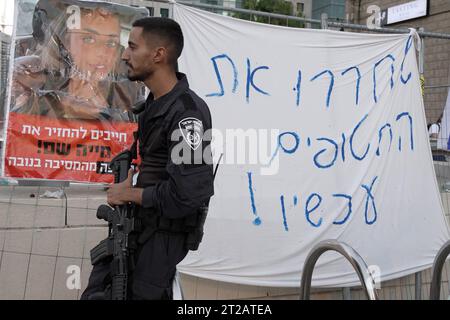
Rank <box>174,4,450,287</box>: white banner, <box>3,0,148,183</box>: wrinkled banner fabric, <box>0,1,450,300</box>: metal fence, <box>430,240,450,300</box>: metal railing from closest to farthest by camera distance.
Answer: <box>430,240,450,300</box>: metal railing < <box>3,0,148,183</box>: wrinkled banner fabric < <box>0,1,450,300</box>: metal fence < <box>174,4,450,287</box>: white banner

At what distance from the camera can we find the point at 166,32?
219 centimetres

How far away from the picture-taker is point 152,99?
2.27m

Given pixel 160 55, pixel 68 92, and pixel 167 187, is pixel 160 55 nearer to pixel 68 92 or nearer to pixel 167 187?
pixel 167 187

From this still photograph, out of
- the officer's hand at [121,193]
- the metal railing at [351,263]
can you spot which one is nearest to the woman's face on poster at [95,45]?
the officer's hand at [121,193]

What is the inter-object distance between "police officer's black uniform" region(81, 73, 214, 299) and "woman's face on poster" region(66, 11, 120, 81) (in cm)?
115

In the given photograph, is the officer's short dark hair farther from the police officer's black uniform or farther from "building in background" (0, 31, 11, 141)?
"building in background" (0, 31, 11, 141)

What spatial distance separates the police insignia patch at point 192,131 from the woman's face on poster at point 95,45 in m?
1.41

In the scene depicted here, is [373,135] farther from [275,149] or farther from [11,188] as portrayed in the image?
[11,188]

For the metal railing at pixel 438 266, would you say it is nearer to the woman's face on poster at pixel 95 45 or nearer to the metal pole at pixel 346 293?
the metal pole at pixel 346 293

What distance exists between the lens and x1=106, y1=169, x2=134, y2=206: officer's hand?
6.75 ft

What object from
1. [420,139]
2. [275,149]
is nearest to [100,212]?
[275,149]

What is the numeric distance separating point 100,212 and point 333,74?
7.43ft

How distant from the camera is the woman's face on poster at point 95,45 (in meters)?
3.16

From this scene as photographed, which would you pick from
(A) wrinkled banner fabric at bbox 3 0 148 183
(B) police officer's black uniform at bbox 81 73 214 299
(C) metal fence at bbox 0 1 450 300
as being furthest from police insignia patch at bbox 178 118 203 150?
(C) metal fence at bbox 0 1 450 300
